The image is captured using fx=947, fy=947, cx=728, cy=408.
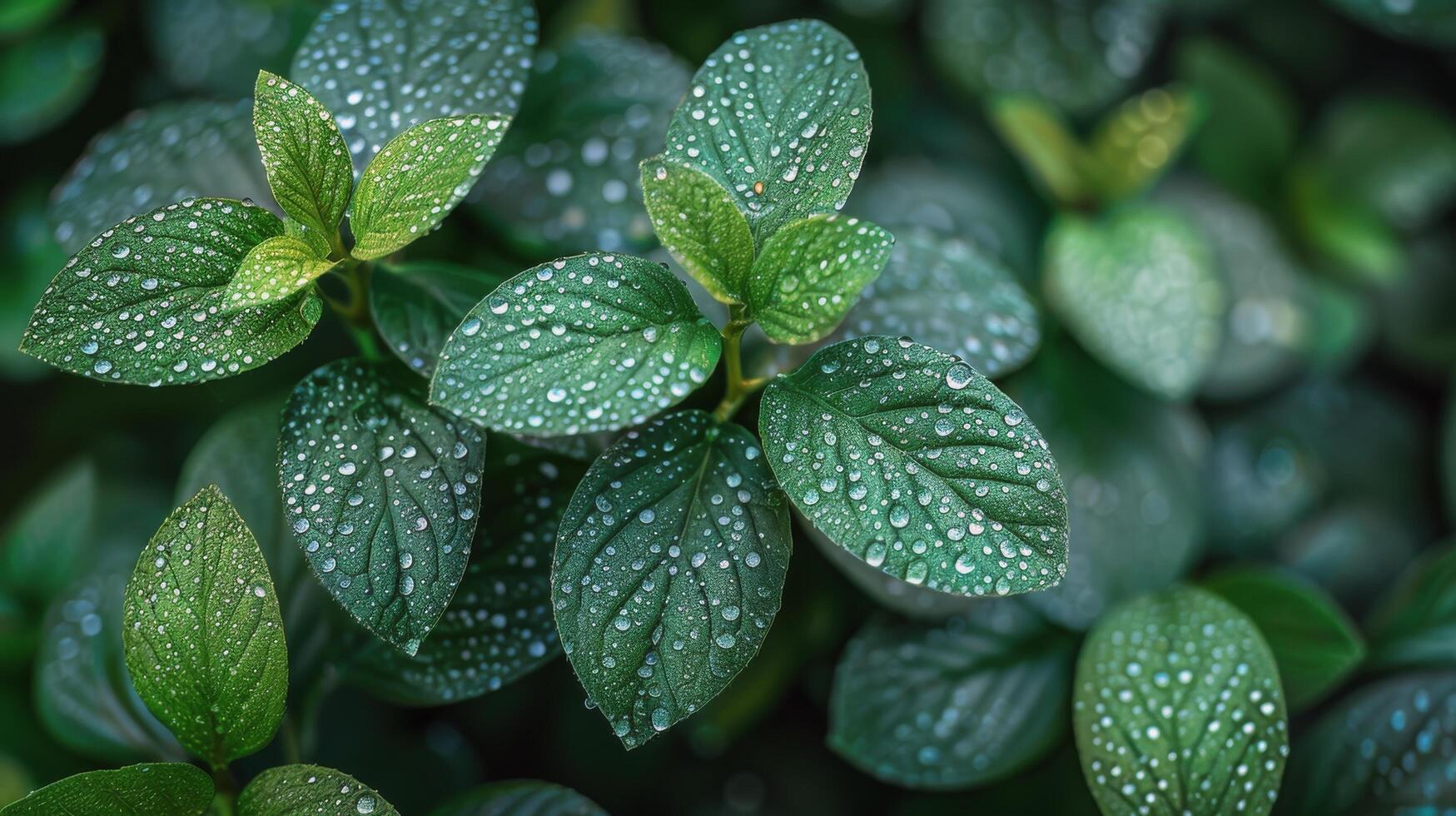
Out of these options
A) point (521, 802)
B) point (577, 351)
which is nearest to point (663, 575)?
point (577, 351)

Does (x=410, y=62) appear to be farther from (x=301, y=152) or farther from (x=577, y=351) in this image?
(x=577, y=351)

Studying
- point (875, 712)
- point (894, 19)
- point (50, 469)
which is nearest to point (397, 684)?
point (875, 712)

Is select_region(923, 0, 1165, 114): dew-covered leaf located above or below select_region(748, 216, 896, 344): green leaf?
below

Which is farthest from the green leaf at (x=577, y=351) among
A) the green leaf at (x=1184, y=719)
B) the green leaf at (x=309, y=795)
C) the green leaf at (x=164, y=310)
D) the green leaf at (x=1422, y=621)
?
the green leaf at (x=1422, y=621)

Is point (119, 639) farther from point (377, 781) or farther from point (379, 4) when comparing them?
point (379, 4)

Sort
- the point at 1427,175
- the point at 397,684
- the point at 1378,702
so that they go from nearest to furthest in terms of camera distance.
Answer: the point at 397,684
the point at 1378,702
the point at 1427,175

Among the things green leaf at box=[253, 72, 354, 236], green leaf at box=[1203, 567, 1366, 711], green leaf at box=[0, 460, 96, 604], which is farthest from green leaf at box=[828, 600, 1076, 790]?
green leaf at box=[0, 460, 96, 604]

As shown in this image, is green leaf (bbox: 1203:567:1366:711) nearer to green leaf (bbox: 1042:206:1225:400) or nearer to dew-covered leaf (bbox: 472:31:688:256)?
green leaf (bbox: 1042:206:1225:400)
